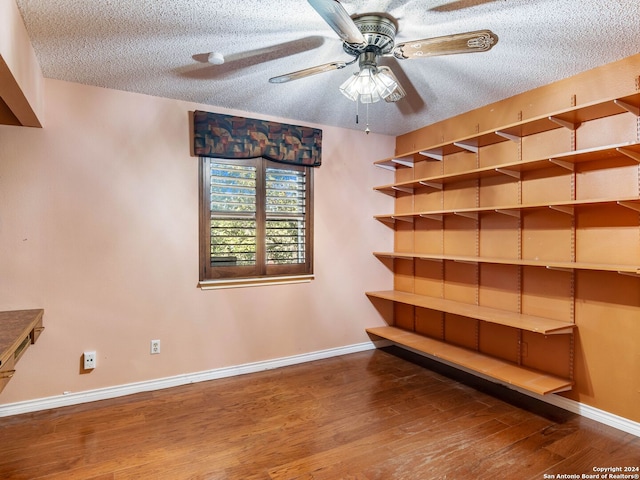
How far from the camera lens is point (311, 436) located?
2279 mm

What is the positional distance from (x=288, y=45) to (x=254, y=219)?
159 cm

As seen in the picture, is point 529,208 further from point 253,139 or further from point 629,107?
point 253,139

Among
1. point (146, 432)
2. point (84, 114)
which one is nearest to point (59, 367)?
point (146, 432)

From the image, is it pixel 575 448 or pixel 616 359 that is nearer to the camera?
pixel 575 448

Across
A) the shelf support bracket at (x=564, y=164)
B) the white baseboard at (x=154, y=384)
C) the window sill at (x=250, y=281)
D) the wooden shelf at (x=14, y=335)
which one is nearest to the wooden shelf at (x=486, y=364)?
the white baseboard at (x=154, y=384)

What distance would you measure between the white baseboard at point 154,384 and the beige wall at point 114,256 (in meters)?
0.04

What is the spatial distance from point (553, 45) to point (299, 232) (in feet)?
7.92

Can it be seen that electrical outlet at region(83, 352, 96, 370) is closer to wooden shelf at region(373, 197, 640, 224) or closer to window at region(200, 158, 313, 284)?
window at region(200, 158, 313, 284)

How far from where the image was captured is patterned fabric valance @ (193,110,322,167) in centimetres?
306

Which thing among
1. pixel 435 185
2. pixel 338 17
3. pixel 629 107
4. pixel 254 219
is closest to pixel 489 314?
pixel 435 185

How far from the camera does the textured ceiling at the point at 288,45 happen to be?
1.79 meters

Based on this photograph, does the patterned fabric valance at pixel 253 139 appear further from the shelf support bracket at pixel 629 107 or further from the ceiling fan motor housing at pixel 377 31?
the shelf support bracket at pixel 629 107

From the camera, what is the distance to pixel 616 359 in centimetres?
235

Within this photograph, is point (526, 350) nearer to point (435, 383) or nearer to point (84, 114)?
point (435, 383)
